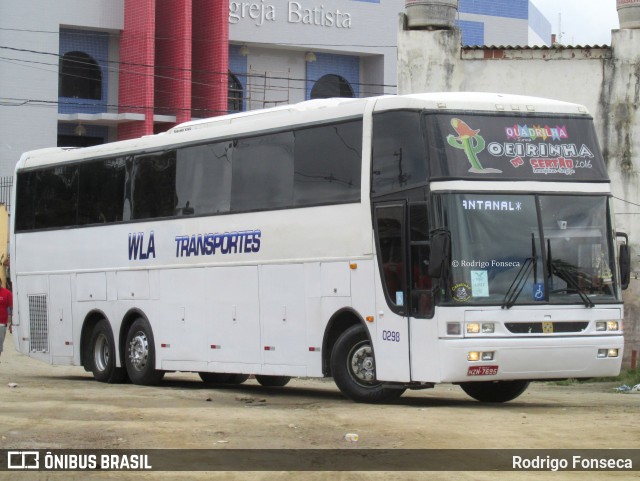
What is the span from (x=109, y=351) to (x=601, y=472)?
12917 millimetres

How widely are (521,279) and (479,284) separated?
0.54 meters

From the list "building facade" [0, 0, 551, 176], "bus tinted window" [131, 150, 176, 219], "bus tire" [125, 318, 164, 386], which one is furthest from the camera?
"building facade" [0, 0, 551, 176]

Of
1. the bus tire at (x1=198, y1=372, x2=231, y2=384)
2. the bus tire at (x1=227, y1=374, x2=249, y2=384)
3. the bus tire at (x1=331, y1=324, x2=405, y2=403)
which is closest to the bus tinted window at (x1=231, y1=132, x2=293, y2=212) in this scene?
the bus tire at (x1=331, y1=324, x2=405, y2=403)

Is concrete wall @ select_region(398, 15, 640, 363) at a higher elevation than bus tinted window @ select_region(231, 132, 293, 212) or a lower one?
higher

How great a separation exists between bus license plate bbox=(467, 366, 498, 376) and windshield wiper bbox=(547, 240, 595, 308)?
127 centimetres

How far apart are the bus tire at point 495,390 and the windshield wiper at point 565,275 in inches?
79.8

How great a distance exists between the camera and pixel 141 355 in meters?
21.7

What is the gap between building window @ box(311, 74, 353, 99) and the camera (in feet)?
170

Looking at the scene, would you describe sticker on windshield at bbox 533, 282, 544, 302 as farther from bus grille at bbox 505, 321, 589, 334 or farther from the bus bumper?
the bus bumper

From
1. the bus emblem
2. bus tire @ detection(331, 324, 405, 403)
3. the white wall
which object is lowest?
bus tire @ detection(331, 324, 405, 403)

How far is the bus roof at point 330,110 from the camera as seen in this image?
16.5 m

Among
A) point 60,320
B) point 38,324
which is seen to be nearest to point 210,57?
point 38,324

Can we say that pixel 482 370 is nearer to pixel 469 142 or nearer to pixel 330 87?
pixel 469 142

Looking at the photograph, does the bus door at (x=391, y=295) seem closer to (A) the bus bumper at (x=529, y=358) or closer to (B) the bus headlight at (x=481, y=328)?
(A) the bus bumper at (x=529, y=358)
